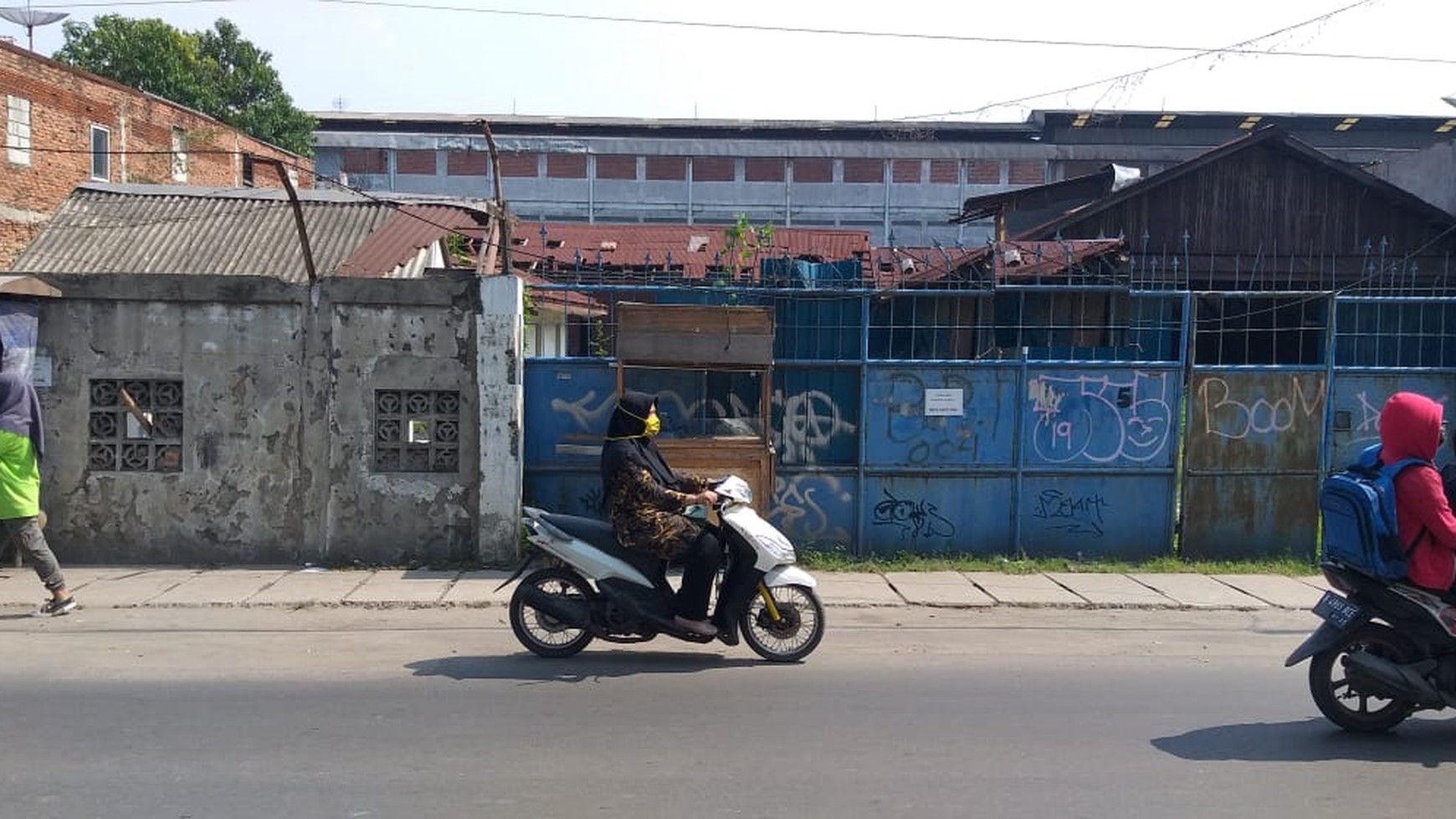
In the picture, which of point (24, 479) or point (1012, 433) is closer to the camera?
point (24, 479)

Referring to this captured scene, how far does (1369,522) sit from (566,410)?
692 cm

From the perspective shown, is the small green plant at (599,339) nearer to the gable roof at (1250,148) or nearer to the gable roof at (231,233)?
the gable roof at (231,233)

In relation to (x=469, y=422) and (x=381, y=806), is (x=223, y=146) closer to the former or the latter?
(x=469, y=422)

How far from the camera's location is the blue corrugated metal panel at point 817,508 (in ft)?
35.8

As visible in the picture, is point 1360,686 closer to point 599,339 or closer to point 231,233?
point 599,339

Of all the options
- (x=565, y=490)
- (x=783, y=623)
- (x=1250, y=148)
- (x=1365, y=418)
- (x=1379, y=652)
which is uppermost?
(x=1250, y=148)

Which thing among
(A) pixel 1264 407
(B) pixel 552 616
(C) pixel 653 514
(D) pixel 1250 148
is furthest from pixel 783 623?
(D) pixel 1250 148

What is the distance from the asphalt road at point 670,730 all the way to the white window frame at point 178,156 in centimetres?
2207

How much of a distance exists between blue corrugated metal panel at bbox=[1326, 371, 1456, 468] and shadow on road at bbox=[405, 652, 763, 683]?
280 inches

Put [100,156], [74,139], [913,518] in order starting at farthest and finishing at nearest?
[100,156] → [74,139] → [913,518]

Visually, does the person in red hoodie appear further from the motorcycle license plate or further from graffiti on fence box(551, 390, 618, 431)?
graffiti on fence box(551, 390, 618, 431)

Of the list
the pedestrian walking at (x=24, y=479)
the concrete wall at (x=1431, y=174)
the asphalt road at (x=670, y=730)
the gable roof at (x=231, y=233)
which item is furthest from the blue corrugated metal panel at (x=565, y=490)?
the concrete wall at (x=1431, y=174)

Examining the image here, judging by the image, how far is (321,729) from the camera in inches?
226

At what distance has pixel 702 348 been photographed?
1031 cm
